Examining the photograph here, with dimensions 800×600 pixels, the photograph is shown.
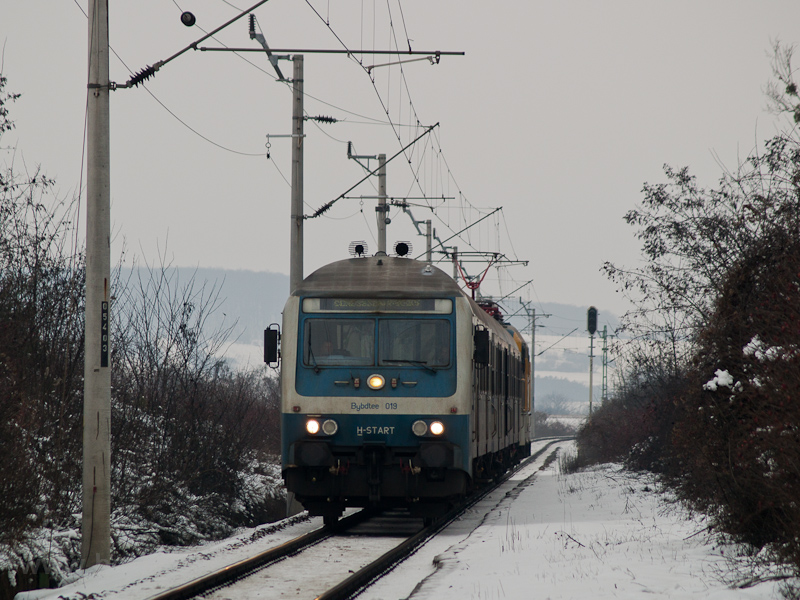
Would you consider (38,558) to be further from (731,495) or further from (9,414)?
(731,495)

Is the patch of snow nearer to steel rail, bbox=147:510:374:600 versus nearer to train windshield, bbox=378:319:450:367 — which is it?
train windshield, bbox=378:319:450:367

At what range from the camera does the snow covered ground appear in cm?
816

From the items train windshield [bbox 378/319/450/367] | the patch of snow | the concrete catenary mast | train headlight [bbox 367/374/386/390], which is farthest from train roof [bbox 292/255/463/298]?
the patch of snow

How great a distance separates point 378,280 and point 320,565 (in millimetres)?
4244

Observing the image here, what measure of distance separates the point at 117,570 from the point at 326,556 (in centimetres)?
232

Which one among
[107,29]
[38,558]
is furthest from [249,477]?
[107,29]

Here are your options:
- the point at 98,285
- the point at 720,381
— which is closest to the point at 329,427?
the point at 98,285

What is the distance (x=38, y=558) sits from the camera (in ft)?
31.2

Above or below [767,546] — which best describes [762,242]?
above

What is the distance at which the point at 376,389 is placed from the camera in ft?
41.6

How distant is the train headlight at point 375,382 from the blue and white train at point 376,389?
1 centimetres

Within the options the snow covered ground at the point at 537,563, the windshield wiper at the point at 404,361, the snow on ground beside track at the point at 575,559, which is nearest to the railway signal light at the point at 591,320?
the snow on ground beside track at the point at 575,559

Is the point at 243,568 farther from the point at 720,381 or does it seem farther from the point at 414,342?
the point at 720,381

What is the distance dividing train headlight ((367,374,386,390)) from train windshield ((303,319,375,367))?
22 centimetres
